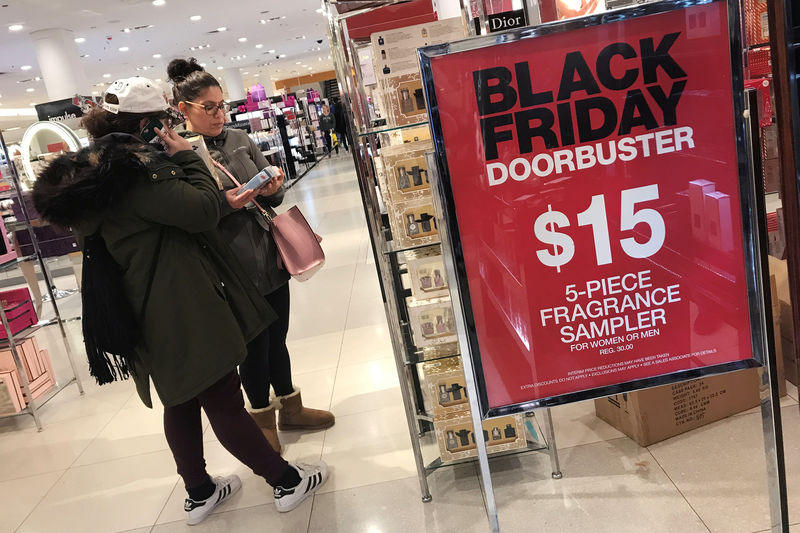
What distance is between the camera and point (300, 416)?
121 inches

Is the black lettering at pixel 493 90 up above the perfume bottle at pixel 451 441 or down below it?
above

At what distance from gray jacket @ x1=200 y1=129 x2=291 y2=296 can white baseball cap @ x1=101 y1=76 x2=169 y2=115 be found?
493mm

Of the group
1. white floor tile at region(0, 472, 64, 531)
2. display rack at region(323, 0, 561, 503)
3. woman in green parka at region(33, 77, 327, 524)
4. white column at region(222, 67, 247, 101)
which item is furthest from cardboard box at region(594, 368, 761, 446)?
white column at region(222, 67, 247, 101)

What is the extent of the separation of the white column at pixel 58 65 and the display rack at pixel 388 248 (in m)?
9.79

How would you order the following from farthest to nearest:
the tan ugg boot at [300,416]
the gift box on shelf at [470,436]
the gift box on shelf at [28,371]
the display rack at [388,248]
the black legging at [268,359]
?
the gift box on shelf at [28,371]
the tan ugg boot at [300,416]
the black legging at [268,359]
the gift box on shelf at [470,436]
the display rack at [388,248]

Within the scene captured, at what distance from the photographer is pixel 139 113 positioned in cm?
204

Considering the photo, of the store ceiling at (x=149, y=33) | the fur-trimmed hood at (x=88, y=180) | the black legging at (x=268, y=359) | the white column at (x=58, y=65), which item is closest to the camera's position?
the fur-trimmed hood at (x=88, y=180)

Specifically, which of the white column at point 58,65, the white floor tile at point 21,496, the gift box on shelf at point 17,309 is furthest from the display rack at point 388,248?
the white column at point 58,65

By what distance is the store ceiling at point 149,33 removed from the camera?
10104 mm

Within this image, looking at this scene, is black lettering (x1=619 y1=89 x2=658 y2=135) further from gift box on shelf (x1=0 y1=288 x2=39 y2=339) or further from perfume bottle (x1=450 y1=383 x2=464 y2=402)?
gift box on shelf (x1=0 y1=288 x2=39 y2=339)

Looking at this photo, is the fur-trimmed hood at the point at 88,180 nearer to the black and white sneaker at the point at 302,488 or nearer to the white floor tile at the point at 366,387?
the black and white sneaker at the point at 302,488

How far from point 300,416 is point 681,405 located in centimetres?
164

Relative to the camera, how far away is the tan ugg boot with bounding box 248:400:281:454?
2.81 m

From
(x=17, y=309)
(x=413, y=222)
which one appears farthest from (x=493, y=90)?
(x=17, y=309)
